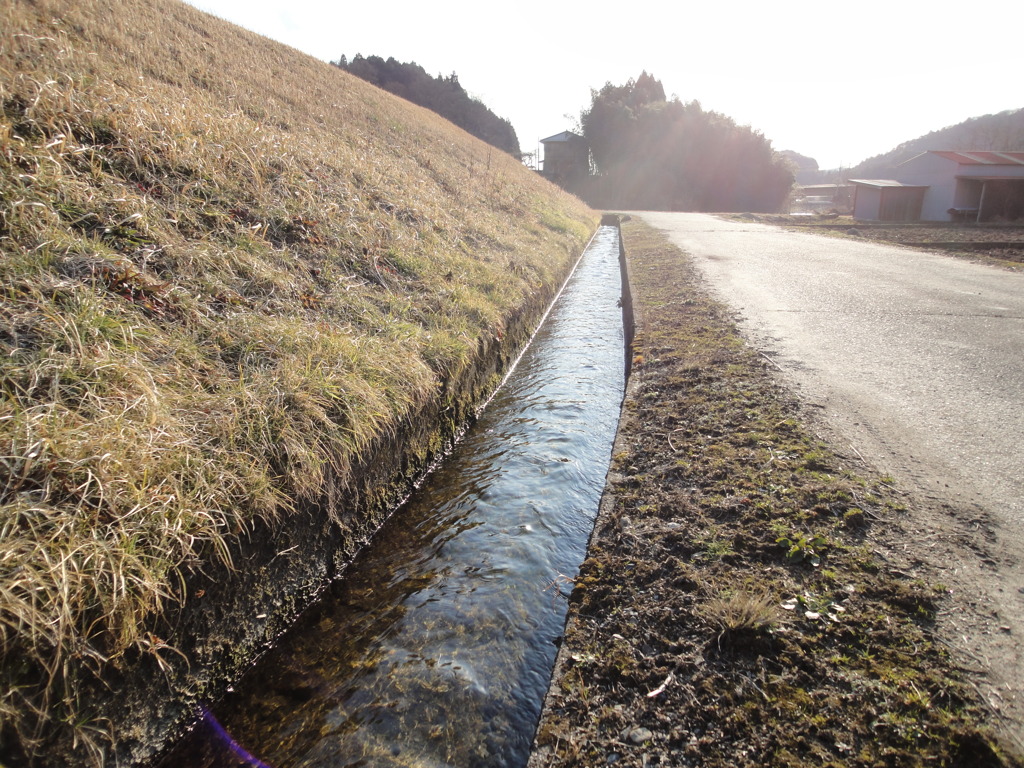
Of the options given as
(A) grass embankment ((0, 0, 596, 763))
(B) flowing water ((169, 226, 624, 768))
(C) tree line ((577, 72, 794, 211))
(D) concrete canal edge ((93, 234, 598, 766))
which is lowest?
(B) flowing water ((169, 226, 624, 768))

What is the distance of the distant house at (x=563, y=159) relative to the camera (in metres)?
51.7

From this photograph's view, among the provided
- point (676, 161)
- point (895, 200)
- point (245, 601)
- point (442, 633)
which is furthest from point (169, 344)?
point (676, 161)

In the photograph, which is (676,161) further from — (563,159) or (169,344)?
(169,344)

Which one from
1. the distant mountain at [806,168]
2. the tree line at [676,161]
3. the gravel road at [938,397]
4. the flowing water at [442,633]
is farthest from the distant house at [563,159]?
the distant mountain at [806,168]

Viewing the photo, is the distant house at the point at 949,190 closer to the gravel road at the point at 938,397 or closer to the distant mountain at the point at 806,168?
the gravel road at the point at 938,397

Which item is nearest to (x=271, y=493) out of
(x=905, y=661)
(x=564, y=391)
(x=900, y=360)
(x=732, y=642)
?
(x=732, y=642)

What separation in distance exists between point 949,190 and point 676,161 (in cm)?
2630

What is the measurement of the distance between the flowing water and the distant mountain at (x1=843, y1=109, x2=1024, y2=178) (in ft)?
200

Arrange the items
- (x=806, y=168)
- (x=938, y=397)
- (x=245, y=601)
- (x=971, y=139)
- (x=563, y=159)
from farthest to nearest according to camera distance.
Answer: (x=806, y=168)
(x=971, y=139)
(x=563, y=159)
(x=938, y=397)
(x=245, y=601)

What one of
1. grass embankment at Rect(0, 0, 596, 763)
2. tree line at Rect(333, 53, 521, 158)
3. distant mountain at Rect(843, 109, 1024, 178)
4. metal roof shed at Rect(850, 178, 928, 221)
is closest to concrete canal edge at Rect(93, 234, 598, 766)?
grass embankment at Rect(0, 0, 596, 763)

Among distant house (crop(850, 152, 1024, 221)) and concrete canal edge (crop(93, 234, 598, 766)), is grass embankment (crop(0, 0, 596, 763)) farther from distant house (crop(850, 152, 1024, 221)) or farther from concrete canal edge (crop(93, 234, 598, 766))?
distant house (crop(850, 152, 1024, 221))

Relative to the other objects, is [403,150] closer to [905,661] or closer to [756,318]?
[756,318]

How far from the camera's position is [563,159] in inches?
2045

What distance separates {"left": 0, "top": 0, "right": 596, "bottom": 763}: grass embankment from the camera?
1671 millimetres
